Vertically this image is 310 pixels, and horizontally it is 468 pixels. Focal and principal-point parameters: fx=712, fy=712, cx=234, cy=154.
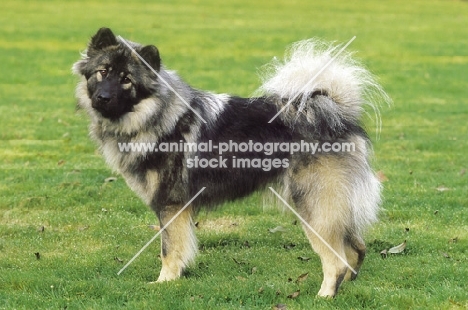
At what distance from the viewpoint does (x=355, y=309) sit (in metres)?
4.81

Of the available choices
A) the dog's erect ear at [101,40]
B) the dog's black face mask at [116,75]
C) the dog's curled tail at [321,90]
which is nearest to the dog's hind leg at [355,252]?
the dog's curled tail at [321,90]

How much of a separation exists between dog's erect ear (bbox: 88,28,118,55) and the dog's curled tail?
1.28 metres

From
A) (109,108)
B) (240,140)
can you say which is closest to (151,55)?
(109,108)

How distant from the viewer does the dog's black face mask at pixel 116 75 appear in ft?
17.3

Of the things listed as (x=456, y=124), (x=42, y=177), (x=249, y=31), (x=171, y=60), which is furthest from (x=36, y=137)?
(x=249, y=31)

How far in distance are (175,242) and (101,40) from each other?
1641 mm

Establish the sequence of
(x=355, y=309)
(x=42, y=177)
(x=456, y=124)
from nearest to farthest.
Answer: (x=355, y=309), (x=42, y=177), (x=456, y=124)

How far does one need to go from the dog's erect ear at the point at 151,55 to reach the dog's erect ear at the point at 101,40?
0.24m

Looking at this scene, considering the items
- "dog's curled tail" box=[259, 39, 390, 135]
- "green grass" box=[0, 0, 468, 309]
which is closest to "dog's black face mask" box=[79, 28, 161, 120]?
"green grass" box=[0, 0, 468, 309]

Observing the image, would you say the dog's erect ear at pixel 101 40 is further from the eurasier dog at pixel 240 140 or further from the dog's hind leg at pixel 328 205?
the dog's hind leg at pixel 328 205

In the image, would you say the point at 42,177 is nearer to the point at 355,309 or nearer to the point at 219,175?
the point at 219,175

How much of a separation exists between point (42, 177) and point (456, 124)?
22.7 ft

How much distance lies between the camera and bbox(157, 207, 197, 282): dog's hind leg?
5.47 m

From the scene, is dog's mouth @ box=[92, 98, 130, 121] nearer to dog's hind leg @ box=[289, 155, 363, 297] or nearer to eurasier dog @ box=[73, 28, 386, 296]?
eurasier dog @ box=[73, 28, 386, 296]
